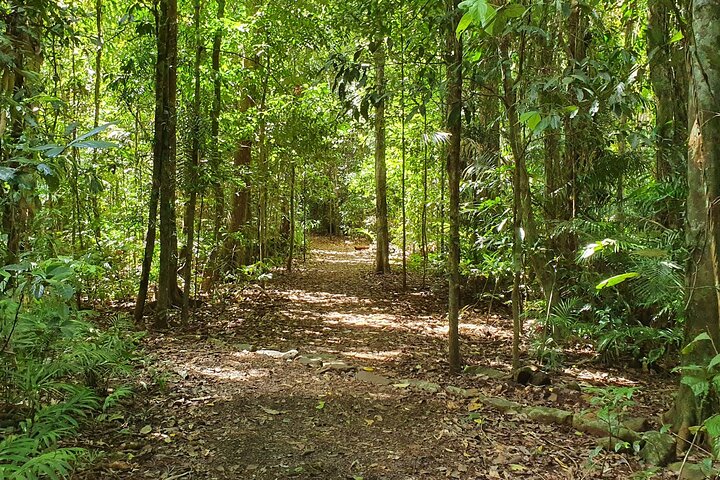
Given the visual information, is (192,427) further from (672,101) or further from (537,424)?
(672,101)

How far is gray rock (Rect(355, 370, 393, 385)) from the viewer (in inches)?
216

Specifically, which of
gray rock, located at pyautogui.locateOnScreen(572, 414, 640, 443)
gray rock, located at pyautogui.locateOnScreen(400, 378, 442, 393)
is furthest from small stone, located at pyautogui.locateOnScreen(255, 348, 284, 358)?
gray rock, located at pyautogui.locateOnScreen(572, 414, 640, 443)

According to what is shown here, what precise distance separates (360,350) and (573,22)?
16.4 ft

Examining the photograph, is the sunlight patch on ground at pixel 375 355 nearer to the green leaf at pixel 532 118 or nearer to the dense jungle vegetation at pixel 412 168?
the dense jungle vegetation at pixel 412 168

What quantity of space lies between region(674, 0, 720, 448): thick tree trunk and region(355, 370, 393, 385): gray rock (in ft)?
9.01

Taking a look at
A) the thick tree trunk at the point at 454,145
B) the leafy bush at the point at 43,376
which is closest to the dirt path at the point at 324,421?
the leafy bush at the point at 43,376

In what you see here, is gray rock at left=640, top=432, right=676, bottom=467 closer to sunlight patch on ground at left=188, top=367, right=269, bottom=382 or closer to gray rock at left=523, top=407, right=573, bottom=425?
gray rock at left=523, top=407, right=573, bottom=425

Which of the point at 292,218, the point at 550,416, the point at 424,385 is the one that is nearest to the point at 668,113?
the point at 550,416

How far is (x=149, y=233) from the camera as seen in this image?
7.40 m

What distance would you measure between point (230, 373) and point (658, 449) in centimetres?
395

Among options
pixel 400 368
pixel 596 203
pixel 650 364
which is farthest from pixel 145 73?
pixel 650 364

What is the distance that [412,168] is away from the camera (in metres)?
13.4

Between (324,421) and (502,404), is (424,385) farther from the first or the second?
(324,421)

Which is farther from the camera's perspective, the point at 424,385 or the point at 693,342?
the point at 424,385
